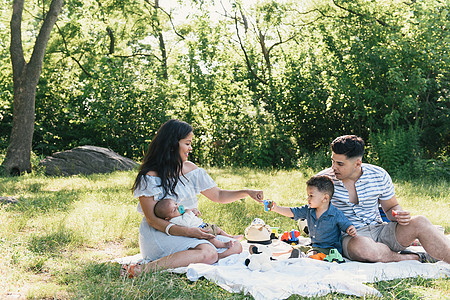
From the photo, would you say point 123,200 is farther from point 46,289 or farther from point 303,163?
point 303,163

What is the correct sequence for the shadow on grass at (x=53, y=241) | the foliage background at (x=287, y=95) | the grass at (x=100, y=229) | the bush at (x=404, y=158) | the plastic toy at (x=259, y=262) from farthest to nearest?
1. the foliage background at (x=287, y=95)
2. the bush at (x=404, y=158)
3. the shadow on grass at (x=53, y=241)
4. the plastic toy at (x=259, y=262)
5. the grass at (x=100, y=229)

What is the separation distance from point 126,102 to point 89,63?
5.93 m

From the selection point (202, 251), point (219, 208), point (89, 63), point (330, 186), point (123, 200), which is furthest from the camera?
point (89, 63)

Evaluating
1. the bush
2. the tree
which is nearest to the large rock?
the tree

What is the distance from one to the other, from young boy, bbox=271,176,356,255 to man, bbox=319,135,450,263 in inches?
4.9

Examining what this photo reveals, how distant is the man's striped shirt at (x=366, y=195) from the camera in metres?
4.34

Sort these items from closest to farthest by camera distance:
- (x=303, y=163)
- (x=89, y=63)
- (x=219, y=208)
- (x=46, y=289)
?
(x=46, y=289)
(x=219, y=208)
(x=303, y=163)
(x=89, y=63)

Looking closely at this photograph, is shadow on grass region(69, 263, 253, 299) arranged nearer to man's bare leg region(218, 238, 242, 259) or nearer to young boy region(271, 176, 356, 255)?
man's bare leg region(218, 238, 242, 259)

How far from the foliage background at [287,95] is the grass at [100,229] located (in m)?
2.22

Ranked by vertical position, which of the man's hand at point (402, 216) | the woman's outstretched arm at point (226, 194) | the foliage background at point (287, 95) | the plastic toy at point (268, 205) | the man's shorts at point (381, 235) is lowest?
the man's shorts at point (381, 235)

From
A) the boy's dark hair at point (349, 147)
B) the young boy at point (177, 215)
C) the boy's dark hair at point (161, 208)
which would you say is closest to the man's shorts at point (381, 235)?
the boy's dark hair at point (349, 147)

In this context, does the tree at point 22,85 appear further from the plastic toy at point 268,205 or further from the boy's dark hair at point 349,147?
the boy's dark hair at point 349,147

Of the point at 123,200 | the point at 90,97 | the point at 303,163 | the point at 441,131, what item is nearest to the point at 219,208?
the point at 123,200

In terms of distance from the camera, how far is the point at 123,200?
7164mm
